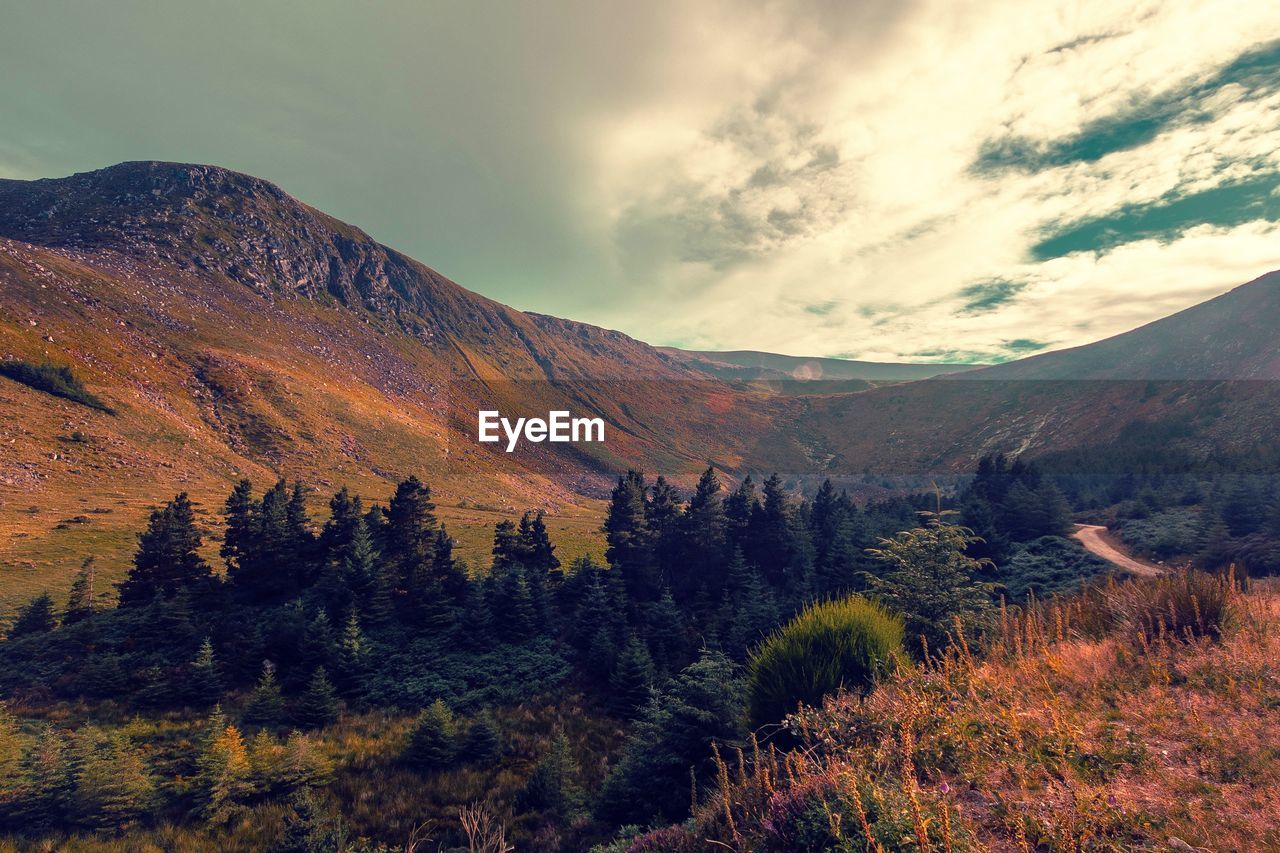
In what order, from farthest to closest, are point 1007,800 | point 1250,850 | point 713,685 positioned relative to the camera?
point 713,685
point 1007,800
point 1250,850

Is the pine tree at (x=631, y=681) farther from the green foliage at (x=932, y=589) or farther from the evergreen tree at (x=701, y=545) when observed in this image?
the green foliage at (x=932, y=589)

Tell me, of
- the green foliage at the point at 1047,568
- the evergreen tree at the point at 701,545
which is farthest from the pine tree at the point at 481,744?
the green foliage at the point at 1047,568

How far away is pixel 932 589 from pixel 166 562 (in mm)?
39487

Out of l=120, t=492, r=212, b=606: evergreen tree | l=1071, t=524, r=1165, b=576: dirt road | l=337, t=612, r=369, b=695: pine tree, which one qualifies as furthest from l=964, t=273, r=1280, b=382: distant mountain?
l=120, t=492, r=212, b=606: evergreen tree

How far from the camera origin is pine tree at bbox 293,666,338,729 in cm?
2128

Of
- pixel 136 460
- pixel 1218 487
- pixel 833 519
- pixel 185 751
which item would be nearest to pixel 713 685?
pixel 185 751

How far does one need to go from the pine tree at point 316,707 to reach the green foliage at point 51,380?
97893 millimetres

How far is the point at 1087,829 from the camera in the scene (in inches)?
167

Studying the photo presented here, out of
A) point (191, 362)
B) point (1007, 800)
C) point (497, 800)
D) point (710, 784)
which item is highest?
point (191, 362)

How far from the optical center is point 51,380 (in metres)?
81.3

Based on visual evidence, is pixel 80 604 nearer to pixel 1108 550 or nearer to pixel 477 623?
pixel 477 623

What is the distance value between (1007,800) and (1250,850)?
167 cm

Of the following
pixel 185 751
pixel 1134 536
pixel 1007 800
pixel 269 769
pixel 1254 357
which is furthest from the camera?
pixel 1254 357

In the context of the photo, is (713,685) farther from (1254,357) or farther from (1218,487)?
(1254,357)
